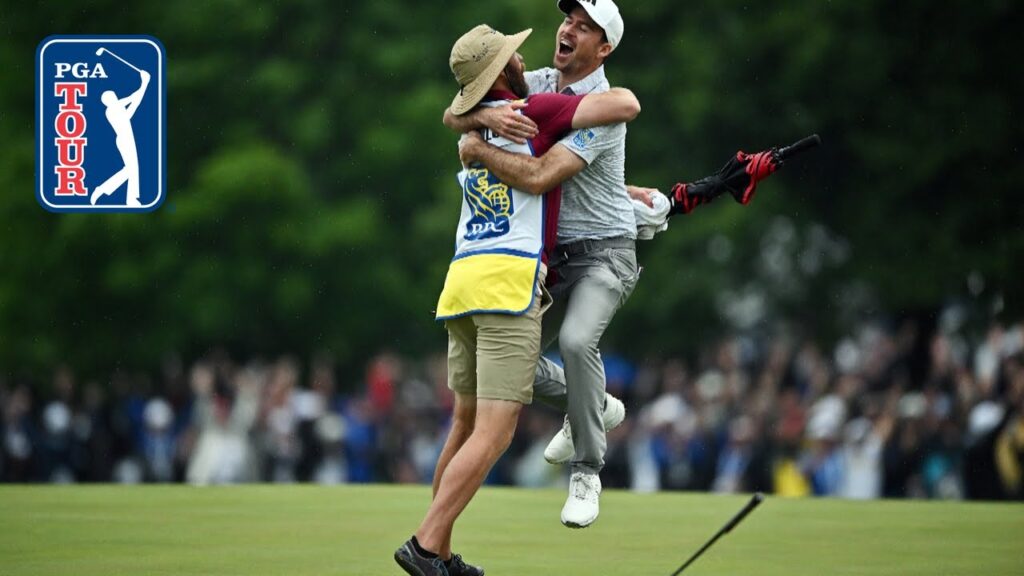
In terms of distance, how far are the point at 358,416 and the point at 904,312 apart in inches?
348

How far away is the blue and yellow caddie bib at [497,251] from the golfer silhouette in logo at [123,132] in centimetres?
1295

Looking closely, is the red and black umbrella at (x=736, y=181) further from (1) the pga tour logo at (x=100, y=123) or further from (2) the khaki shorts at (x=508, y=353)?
(1) the pga tour logo at (x=100, y=123)

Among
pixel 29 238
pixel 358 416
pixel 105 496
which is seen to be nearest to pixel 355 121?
pixel 29 238

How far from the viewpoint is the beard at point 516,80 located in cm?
857

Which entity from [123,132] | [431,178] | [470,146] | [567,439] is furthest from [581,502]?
[431,178]

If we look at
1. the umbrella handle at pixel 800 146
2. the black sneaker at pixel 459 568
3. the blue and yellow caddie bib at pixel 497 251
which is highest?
the umbrella handle at pixel 800 146

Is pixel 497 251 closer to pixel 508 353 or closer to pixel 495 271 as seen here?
pixel 495 271

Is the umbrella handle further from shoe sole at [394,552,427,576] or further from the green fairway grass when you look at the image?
shoe sole at [394,552,427,576]

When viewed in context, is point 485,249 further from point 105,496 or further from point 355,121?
point 355,121

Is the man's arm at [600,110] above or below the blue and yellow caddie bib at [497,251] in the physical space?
above

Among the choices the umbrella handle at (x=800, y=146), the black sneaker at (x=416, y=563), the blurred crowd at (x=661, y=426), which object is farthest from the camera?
the blurred crowd at (x=661, y=426)

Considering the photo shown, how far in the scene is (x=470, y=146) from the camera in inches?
329

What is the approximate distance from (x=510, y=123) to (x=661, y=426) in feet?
40.4

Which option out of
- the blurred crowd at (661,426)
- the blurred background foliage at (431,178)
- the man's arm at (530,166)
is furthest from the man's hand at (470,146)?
the blurred background foliage at (431,178)
